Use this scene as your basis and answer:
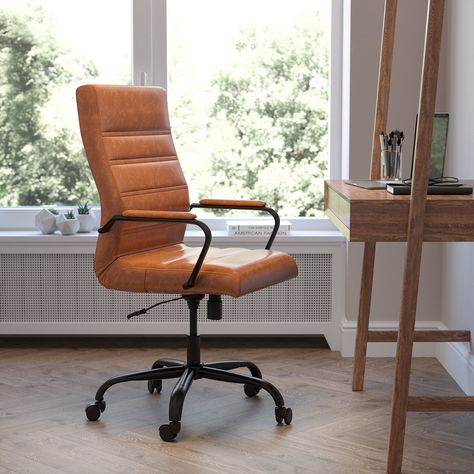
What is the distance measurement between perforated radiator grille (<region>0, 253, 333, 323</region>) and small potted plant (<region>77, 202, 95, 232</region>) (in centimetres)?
15

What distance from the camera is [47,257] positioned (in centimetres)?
462

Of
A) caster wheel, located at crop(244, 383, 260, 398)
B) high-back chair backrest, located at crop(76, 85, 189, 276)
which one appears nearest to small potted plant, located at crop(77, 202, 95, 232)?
high-back chair backrest, located at crop(76, 85, 189, 276)

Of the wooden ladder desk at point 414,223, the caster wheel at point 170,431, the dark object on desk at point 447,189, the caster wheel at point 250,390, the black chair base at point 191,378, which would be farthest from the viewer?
the caster wheel at point 250,390

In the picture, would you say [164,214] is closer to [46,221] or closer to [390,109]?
[46,221]

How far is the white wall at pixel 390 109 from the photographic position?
4438 mm

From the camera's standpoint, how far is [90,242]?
461 centimetres

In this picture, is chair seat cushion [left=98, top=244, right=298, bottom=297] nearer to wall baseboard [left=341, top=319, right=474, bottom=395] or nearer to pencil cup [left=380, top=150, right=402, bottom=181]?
pencil cup [left=380, top=150, right=402, bottom=181]

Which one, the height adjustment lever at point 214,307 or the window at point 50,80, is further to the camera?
the window at point 50,80

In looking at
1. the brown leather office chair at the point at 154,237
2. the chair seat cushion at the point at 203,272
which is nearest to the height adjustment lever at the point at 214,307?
the brown leather office chair at the point at 154,237

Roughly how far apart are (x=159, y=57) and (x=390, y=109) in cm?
114

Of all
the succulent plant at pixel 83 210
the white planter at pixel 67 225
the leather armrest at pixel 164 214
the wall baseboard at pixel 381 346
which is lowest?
the wall baseboard at pixel 381 346

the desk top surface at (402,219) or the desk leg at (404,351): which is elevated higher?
the desk top surface at (402,219)

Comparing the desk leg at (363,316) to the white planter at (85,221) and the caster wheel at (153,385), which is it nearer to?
the caster wheel at (153,385)

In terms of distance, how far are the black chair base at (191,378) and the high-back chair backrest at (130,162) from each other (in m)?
0.36
